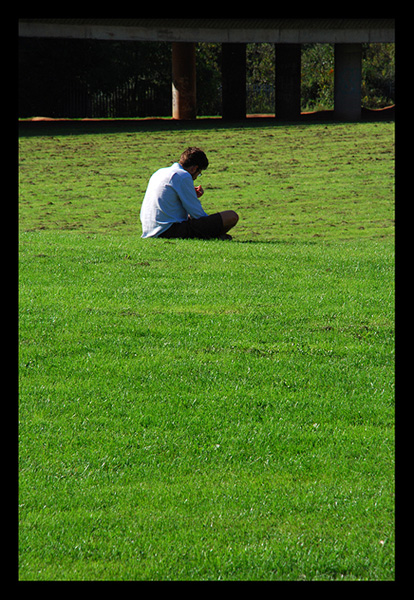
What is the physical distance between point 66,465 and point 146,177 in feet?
52.4

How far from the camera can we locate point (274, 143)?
24000 millimetres

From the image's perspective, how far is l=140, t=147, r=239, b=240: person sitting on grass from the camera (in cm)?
940

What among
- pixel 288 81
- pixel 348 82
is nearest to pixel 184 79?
pixel 288 81

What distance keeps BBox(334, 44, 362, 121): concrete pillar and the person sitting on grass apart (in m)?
21.7

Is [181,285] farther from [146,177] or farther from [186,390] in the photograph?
[146,177]

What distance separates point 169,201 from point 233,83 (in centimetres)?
2324

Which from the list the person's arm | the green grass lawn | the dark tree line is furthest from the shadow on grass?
the green grass lawn

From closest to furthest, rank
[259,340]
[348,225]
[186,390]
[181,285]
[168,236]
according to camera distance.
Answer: [186,390], [259,340], [181,285], [168,236], [348,225]

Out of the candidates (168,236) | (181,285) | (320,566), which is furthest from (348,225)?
(320,566)

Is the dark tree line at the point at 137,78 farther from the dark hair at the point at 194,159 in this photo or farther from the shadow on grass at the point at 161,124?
the dark hair at the point at 194,159

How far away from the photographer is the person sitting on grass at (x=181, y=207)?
9.40 m

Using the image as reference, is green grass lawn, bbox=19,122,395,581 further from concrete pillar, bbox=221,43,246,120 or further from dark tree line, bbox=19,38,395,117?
dark tree line, bbox=19,38,395,117

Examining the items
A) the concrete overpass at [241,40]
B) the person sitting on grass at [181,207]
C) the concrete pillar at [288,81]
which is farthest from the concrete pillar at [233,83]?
the person sitting on grass at [181,207]
